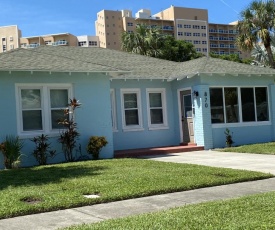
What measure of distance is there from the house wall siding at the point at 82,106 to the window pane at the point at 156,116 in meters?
3.29

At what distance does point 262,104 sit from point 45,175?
38.1ft

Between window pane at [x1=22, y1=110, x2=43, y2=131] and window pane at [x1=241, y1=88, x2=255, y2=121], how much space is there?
351 inches

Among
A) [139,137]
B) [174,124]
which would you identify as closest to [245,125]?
[174,124]

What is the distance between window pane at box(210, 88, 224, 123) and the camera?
16.8 meters

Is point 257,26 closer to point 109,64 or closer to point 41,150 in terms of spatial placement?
point 109,64

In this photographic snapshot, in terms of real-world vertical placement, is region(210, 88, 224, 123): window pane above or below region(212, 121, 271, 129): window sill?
above

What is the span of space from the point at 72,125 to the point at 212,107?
6322mm

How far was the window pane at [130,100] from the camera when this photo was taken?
660 inches

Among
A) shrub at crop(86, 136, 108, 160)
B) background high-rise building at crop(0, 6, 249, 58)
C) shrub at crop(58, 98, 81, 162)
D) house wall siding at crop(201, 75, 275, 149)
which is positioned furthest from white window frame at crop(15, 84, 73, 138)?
background high-rise building at crop(0, 6, 249, 58)

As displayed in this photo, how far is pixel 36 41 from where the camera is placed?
140m

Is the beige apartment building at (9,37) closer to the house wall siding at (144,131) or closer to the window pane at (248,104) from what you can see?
the house wall siding at (144,131)

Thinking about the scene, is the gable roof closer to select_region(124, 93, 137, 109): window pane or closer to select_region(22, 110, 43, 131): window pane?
select_region(124, 93, 137, 109): window pane

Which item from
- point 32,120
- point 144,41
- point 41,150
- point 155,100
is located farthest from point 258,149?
point 144,41

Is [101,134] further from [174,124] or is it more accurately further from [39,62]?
[174,124]
